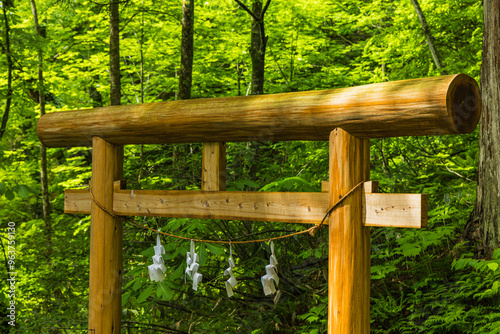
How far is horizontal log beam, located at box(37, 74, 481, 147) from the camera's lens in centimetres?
198

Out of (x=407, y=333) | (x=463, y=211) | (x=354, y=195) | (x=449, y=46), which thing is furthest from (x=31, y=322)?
(x=449, y=46)

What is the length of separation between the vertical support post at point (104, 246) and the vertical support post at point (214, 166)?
32.5 inches

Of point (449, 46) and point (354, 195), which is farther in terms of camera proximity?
point (449, 46)

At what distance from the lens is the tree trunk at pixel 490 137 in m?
4.02

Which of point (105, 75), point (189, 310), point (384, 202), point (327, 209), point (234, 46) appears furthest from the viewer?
point (105, 75)

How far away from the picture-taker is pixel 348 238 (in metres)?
2.33

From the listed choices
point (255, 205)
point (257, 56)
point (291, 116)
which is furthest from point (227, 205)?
point (257, 56)

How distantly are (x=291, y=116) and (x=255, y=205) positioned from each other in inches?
23.4

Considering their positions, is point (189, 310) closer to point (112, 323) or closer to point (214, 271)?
point (214, 271)

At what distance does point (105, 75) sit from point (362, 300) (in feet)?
29.7

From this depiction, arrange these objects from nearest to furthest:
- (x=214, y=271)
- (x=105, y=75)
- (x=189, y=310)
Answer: (x=189, y=310) → (x=214, y=271) → (x=105, y=75)

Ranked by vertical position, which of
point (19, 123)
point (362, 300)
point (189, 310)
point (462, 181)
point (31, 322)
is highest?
point (19, 123)

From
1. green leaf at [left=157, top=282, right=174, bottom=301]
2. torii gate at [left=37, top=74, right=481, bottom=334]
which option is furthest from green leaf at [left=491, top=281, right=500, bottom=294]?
green leaf at [left=157, top=282, right=174, bottom=301]

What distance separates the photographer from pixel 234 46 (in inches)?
358
